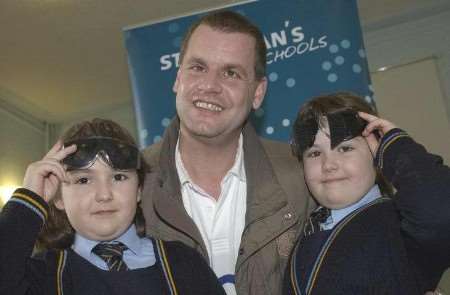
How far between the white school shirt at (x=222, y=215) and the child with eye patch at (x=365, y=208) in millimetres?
339

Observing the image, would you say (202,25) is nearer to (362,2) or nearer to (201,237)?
(201,237)

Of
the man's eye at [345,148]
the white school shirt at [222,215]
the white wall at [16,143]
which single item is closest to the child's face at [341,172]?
the man's eye at [345,148]

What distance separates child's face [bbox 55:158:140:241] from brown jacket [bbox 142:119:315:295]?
318mm

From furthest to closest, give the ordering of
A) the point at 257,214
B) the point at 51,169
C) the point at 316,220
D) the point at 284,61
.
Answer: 1. the point at 284,61
2. the point at 257,214
3. the point at 316,220
4. the point at 51,169

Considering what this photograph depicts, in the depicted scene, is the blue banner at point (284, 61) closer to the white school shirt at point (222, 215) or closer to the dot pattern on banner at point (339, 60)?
the dot pattern on banner at point (339, 60)

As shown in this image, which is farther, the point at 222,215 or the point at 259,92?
the point at 259,92

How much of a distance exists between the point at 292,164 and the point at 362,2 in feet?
12.0

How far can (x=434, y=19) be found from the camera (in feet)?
19.5

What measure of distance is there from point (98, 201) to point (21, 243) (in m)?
0.32

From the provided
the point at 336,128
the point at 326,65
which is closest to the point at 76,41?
the point at 326,65

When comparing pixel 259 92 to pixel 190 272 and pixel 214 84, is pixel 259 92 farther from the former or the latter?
pixel 190 272

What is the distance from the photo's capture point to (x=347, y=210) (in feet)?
7.05

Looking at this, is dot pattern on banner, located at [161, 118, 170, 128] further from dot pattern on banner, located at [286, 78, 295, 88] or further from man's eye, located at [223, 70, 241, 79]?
man's eye, located at [223, 70, 241, 79]

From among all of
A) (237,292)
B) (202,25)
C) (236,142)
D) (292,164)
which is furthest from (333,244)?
(202,25)
